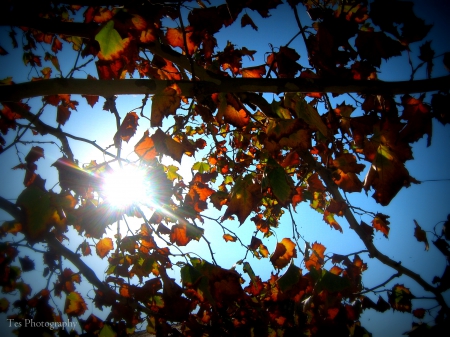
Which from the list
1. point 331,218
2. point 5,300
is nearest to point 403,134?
point 331,218

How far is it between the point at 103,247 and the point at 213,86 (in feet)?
8.84

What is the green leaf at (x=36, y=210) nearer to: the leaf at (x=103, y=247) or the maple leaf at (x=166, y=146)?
the maple leaf at (x=166, y=146)

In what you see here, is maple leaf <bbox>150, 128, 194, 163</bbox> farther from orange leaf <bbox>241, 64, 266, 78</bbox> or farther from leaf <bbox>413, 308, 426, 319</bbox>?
leaf <bbox>413, 308, 426, 319</bbox>

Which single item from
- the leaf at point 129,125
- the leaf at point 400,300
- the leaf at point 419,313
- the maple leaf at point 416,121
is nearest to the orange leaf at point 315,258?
the leaf at point 400,300

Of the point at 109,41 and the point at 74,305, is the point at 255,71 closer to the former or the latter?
the point at 109,41

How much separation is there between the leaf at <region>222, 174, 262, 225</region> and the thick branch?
713 millimetres

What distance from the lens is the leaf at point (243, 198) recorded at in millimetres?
1608

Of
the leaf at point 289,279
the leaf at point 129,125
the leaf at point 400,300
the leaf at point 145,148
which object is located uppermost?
the leaf at point 129,125

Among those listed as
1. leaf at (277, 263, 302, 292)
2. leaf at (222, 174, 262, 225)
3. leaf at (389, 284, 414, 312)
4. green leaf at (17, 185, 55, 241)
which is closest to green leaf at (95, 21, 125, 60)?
green leaf at (17, 185, 55, 241)

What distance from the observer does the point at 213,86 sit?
61.1 inches

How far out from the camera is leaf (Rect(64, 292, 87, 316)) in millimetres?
3244

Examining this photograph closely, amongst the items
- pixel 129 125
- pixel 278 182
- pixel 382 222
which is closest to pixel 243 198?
pixel 278 182

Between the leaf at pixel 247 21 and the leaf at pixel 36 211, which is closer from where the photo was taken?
the leaf at pixel 36 211

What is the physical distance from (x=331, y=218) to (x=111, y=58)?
15.3 feet
